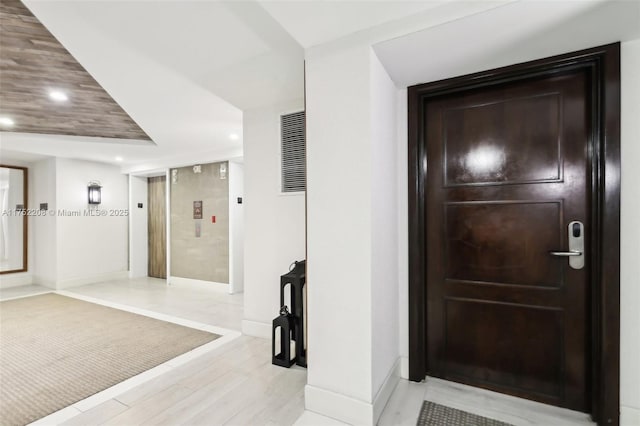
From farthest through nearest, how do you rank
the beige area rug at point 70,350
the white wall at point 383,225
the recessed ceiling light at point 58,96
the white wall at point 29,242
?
1. the white wall at point 29,242
2. the recessed ceiling light at point 58,96
3. the beige area rug at point 70,350
4. the white wall at point 383,225

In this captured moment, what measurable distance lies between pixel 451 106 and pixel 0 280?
25.3 ft

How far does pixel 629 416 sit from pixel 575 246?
0.98m

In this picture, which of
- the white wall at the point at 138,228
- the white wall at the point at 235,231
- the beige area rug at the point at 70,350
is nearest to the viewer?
the beige area rug at the point at 70,350

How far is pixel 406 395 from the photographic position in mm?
2148

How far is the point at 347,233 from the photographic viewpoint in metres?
1.85

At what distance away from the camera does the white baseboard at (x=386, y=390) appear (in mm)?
1848

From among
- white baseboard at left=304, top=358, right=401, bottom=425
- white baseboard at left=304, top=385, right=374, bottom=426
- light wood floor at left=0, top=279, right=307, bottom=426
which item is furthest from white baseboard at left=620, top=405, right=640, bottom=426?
light wood floor at left=0, top=279, right=307, bottom=426

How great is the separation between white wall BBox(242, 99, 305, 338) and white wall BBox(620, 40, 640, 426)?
2322 millimetres

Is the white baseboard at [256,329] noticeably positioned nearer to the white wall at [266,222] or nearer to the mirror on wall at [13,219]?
the white wall at [266,222]

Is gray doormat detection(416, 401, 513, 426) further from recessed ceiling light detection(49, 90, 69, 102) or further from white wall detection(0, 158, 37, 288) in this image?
white wall detection(0, 158, 37, 288)

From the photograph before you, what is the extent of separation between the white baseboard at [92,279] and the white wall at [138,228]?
178 millimetres

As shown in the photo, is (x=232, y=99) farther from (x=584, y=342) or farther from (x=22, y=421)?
(x=584, y=342)

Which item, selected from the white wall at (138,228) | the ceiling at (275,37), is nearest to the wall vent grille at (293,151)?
the ceiling at (275,37)

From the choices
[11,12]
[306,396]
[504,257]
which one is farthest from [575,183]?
[11,12]
